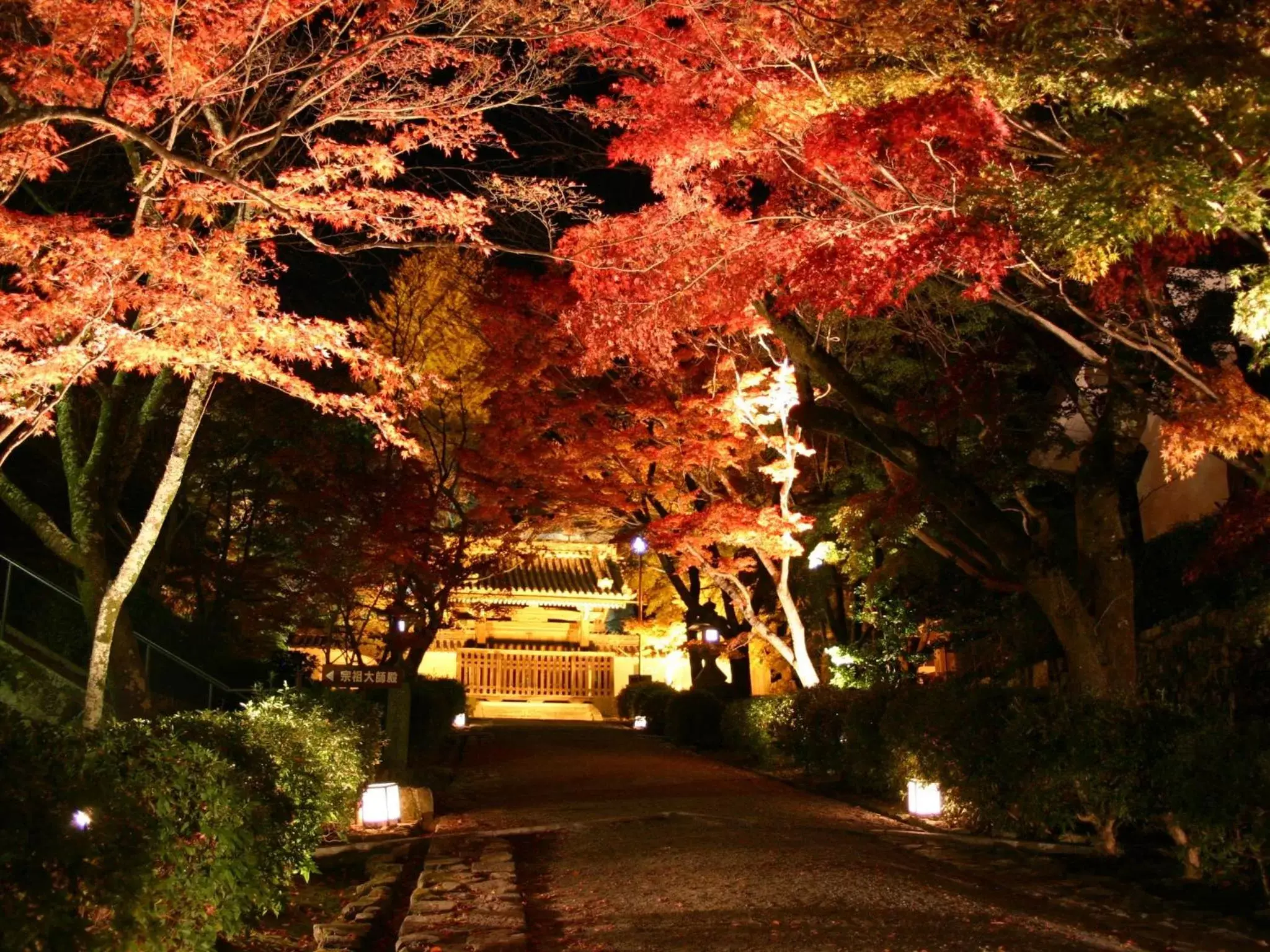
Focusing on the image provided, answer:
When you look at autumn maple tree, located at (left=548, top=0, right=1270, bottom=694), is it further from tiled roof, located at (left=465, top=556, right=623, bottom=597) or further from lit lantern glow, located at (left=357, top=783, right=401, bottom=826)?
tiled roof, located at (left=465, top=556, right=623, bottom=597)

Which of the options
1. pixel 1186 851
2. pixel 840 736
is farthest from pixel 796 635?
pixel 1186 851

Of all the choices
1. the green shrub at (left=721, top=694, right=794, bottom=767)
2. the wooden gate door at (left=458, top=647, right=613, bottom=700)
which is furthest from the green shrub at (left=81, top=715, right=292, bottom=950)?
the wooden gate door at (left=458, top=647, right=613, bottom=700)

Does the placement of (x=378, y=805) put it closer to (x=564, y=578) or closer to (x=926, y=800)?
(x=926, y=800)

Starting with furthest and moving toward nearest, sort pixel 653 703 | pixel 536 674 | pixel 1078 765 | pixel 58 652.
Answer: pixel 536 674 → pixel 653 703 → pixel 58 652 → pixel 1078 765

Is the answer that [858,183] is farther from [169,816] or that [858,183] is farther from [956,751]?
[169,816]

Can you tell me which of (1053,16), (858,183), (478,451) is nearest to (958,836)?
(858,183)

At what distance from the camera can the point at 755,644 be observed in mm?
22609

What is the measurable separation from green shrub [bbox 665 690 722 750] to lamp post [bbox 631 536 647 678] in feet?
11.2

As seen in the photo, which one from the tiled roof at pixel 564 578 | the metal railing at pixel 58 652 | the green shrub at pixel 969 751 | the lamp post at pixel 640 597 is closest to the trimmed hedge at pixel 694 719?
the lamp post at pixel 640 597

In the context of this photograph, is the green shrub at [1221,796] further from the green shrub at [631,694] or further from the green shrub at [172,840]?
the green shrub at [631,694]

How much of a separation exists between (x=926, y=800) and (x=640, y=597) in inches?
733

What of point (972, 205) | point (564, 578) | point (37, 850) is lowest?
point (37, 850)

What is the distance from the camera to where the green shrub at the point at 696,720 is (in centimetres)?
2327

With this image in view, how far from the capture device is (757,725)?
19516 millimetres
